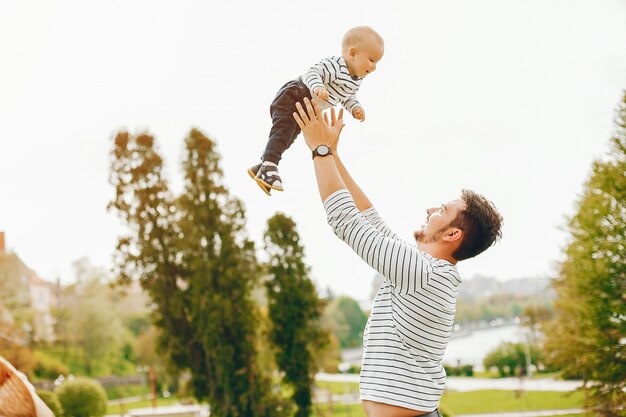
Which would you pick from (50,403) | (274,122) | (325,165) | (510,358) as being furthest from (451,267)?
(510,358)

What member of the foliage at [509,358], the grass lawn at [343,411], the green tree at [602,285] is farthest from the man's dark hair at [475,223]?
the foliage at [509,358]

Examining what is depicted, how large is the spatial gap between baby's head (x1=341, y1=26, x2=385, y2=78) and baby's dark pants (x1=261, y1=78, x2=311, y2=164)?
9.7 inches

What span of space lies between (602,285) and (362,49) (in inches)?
556

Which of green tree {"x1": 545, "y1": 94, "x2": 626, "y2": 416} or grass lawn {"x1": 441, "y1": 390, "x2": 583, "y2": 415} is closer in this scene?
green tree {"x1": 545, "y1": 94, "x2": 626, "y2": 416}

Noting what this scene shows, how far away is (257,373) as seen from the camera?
21188mm

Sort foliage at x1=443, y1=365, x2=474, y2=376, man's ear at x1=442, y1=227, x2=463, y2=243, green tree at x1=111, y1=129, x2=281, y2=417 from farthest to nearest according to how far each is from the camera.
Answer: foliage at x1=443, y1=365, x2=474, y2=376, green tree at x1=111, y1=129, x2=281, y2=417, man's ear at x1=442, y1=227, x2=463, y2=243

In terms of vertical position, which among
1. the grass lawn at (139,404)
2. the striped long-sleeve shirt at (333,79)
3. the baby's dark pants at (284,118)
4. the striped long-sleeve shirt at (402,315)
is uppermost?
the striped long-sleeve shirt at (333,79)

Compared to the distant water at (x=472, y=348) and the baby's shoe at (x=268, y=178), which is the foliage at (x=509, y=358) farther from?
the baby's shoe at (x=268, y=178)

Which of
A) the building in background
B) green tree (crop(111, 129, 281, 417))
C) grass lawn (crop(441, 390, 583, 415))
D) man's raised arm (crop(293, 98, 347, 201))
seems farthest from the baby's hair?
the building in background

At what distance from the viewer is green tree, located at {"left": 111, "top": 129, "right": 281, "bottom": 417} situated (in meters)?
20.9

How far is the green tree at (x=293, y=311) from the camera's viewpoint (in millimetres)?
21938

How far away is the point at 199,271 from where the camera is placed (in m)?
21.1

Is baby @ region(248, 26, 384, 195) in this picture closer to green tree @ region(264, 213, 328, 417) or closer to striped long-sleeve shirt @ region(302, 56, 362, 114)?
striped long-sleeve shirt @ region(302, 56, 362, 114)

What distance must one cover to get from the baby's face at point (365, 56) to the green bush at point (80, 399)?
2291cm
